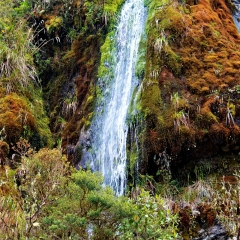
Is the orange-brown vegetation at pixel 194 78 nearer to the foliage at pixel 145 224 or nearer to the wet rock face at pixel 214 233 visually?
the wet rock face at pixel 214 233

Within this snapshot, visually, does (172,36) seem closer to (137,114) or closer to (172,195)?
(137,114)

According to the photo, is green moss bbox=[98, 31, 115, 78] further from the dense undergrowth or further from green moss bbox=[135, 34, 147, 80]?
green moss bbox=[135, 34, 147, 80]

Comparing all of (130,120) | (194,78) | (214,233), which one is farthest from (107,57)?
(214,233)

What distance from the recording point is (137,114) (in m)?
7.46

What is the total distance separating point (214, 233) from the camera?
5.67 m

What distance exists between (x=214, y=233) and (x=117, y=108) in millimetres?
3446

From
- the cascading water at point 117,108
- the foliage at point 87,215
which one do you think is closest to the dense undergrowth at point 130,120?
the foliage at point 87,215

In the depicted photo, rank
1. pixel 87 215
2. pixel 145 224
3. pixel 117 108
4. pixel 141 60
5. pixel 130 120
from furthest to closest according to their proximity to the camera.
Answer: pixel 141 60 → pixel 117 108 → pixel 130 120 → pixel 145 224 → pixel 87 215

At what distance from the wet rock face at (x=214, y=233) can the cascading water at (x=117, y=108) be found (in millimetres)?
1797

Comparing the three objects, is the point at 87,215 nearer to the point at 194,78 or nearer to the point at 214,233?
the point at 214,233

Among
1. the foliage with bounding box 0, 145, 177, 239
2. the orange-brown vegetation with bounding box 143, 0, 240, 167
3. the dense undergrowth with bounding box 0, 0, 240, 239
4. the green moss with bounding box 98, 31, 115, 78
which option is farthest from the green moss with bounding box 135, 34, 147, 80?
the foliage with bounding box 0, 145, 177, 239

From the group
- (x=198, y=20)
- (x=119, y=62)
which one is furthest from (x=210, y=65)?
(x=119, y=62)

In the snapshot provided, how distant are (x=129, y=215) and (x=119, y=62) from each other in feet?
17.2

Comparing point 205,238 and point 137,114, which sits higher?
point 137,114
